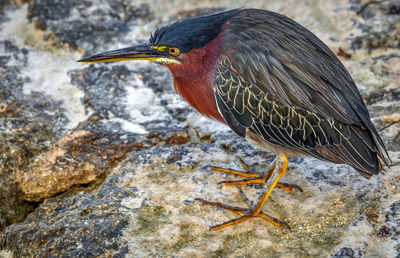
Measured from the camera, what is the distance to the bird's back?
3.52 m

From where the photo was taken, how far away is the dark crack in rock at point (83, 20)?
17.4 ft

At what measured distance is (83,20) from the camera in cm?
548

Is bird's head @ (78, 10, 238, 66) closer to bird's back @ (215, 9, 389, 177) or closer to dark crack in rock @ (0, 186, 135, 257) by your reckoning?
bird's back @ (215, 9, 389, 177)

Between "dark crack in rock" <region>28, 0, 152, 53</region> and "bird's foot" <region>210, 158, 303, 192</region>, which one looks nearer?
"bird's foot" <region>210, 158, 303, 192</region>

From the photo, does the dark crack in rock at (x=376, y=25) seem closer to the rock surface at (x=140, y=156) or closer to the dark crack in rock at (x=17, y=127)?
the rock surface at (x=140, y=156)

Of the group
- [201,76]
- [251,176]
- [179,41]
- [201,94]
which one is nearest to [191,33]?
[179,41]

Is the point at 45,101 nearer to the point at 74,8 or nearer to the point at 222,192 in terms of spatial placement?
the point at 74,8

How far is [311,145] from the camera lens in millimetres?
3580

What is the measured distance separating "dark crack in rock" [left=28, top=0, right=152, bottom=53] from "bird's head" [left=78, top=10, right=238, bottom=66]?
1.57 m

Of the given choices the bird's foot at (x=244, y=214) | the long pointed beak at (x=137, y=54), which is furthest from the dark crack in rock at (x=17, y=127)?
the bird's foot at (x=244, y=214)

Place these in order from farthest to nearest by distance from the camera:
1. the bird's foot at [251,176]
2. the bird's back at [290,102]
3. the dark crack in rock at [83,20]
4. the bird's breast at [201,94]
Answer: the dark crack in rock at [83,20] < the bird's foot at [251,176] < the bird's breast at [201,94] < the bird's back at [290,102]

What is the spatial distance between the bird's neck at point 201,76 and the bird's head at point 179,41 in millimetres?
31

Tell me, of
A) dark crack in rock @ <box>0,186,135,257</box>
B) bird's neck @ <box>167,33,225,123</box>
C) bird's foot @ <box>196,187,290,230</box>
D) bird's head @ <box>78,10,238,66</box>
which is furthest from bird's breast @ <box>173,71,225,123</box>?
dark crack in rock @ <box>0,186,135,257</box>

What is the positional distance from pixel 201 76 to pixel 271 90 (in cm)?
50
